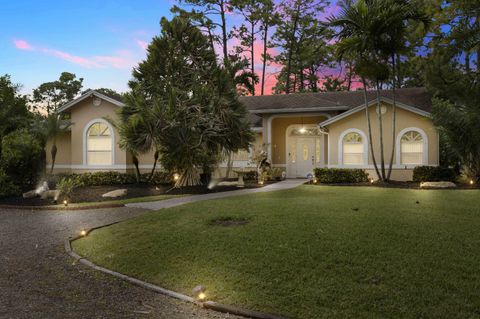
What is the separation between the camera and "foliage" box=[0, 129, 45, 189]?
51.6ft

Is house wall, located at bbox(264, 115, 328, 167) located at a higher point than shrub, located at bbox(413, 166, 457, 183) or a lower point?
higher

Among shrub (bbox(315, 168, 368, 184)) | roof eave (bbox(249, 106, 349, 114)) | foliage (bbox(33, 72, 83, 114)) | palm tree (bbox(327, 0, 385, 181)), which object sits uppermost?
foliage (bbox(33, 72, 83, 114))

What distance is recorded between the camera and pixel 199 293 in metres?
4.50

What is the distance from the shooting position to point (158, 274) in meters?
5.30

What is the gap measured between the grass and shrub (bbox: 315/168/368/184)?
7.56 metres

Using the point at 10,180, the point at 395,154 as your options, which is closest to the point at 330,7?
the point at 395,154

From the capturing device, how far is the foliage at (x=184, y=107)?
1438 centimetres

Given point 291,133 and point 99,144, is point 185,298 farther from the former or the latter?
point 99,144

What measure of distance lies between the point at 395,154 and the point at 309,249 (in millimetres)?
12772

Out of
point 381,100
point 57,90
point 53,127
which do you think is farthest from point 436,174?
point 57,90

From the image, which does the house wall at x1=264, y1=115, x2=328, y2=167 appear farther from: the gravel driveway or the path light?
the path light

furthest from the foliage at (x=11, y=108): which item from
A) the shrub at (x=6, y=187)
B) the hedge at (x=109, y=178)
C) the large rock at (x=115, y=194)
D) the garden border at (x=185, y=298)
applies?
the garden border at (x=185, y=298)

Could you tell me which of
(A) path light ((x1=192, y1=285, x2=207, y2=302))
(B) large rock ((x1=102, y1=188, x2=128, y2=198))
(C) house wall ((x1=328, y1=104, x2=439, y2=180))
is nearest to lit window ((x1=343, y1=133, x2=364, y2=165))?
(C) house wall ((x1=328, y1=104, x2=439, y2=180))

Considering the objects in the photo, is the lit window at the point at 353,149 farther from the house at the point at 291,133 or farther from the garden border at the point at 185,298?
the garden border at the point at 185,298
